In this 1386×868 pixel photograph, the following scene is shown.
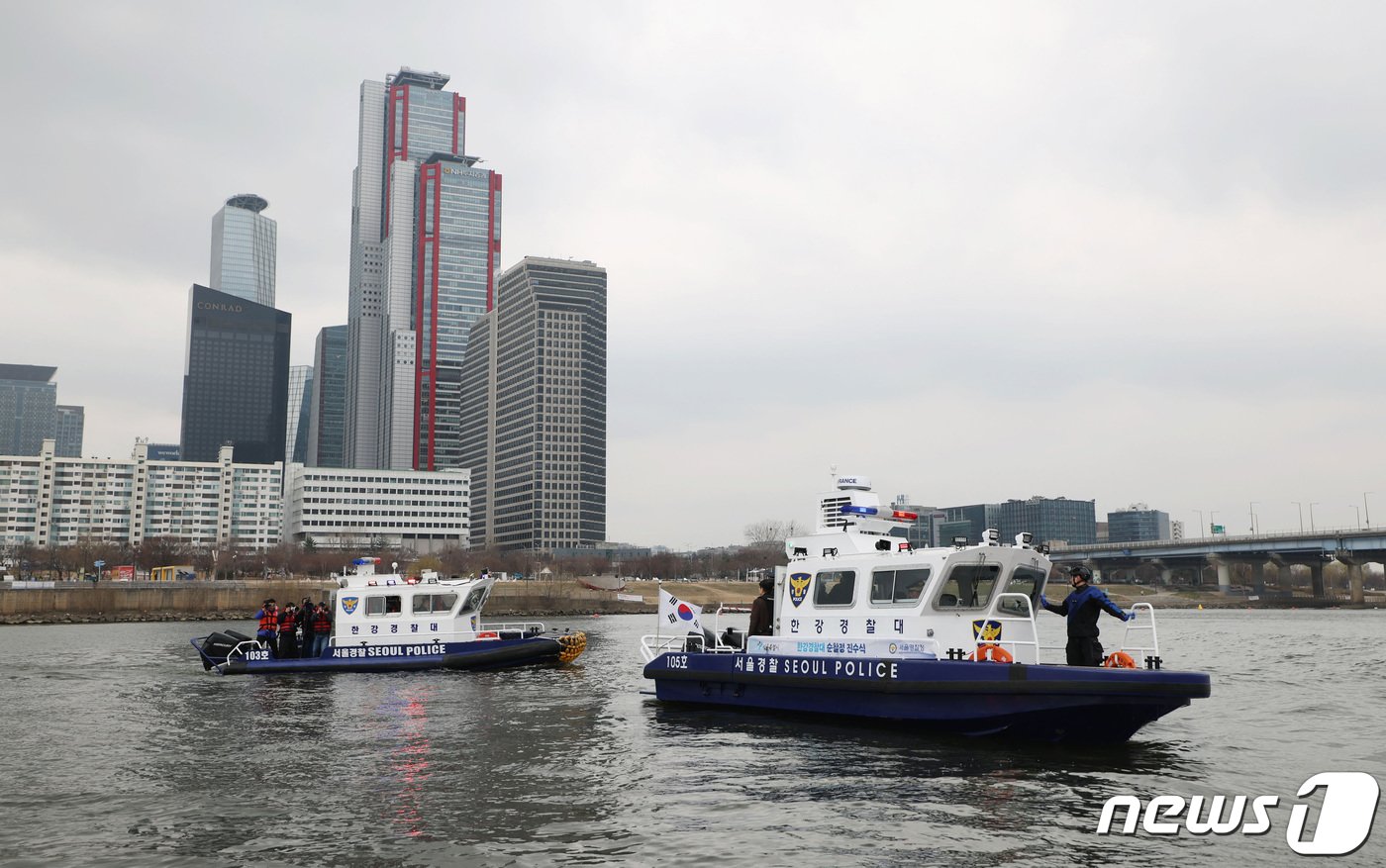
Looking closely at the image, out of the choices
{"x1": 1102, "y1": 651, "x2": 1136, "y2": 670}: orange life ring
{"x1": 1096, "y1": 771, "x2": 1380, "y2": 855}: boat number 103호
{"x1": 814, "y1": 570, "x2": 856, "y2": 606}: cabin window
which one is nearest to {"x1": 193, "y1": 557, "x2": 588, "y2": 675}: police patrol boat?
{"x1": 814, "y1": 570, "x2": 856, "y2": 606}: cabin window

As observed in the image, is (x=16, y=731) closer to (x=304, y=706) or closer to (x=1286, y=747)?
(x=304, y=706)

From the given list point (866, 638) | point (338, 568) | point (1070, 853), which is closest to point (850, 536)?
point (866, 638)

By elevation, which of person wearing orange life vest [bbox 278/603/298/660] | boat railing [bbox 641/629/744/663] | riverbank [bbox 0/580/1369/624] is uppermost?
boat railing [bbox 641/629/744/663]

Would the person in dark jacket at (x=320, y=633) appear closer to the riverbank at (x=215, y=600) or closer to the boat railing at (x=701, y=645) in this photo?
the boat railing at (x=701, y=645)

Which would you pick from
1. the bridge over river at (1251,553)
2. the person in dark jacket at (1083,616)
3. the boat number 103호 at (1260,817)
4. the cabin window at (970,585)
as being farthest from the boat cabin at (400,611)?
the bridge over river at (1251,553)

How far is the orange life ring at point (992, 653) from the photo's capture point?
17.7m

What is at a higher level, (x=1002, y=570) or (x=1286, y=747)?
(x=1002, y=570)

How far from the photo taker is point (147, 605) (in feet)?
290

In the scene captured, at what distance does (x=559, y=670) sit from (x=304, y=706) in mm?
10635

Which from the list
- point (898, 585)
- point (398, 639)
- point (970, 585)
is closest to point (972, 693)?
point (970, 585)

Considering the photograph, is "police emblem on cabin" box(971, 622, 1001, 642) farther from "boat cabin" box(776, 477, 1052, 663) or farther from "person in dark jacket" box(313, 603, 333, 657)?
"person in dark jacket" box(313, 603, 333, 657)

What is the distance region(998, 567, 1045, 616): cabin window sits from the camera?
18734mm

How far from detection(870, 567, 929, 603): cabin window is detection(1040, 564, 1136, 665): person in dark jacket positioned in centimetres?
250

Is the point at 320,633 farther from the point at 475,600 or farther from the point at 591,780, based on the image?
the point at 591,780
